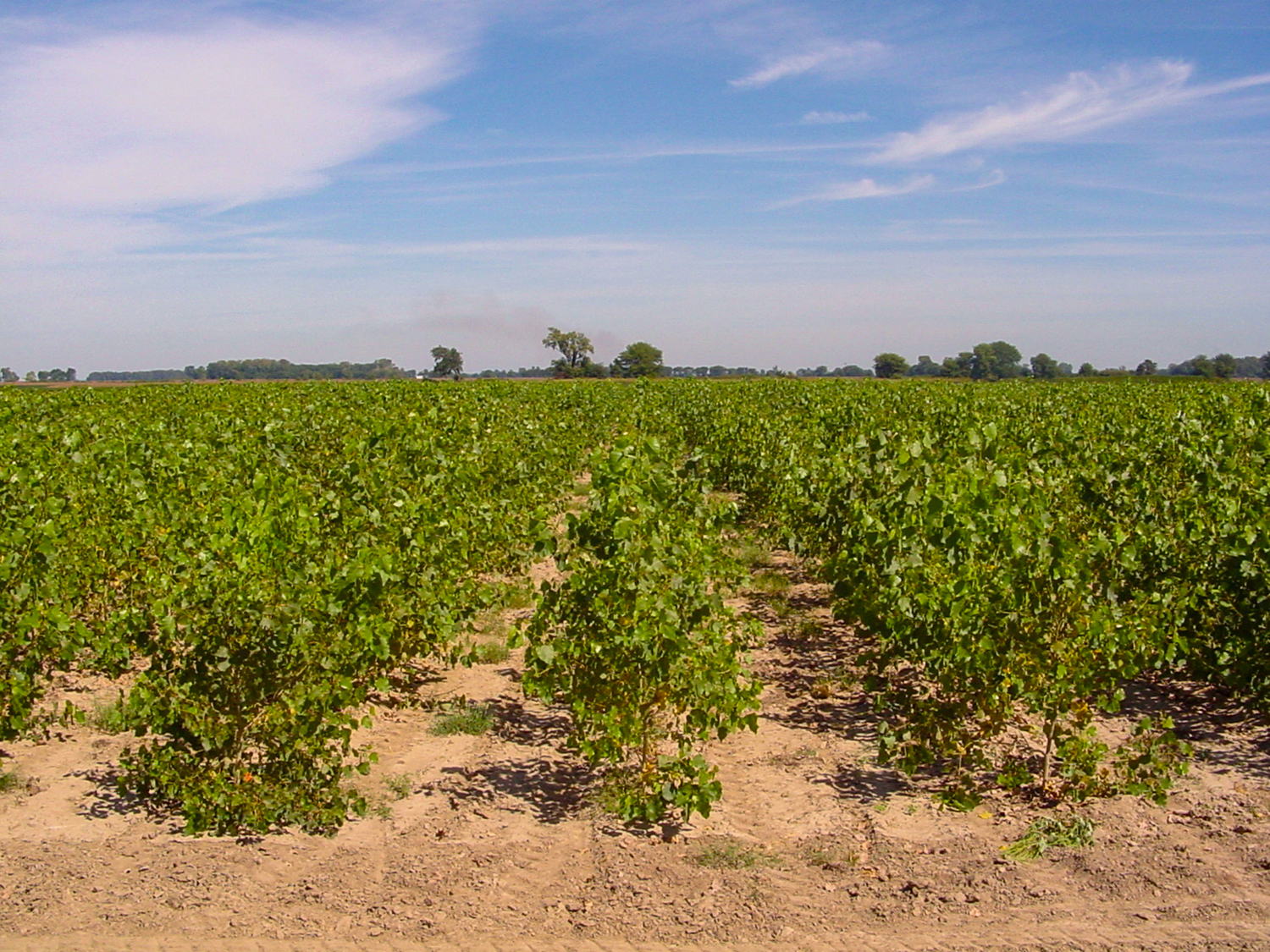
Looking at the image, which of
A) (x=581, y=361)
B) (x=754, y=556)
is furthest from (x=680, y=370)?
(x=754, y=556)

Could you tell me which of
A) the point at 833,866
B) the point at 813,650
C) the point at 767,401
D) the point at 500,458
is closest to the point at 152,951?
the point at 833,866

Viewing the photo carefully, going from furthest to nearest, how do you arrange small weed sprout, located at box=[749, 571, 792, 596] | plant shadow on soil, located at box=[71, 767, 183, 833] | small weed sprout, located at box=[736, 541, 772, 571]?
small weed sprout, located at box=[736, 541, 772, 571] → small weed sprout, located at box=[749, 571, 792, 596] → plant shadow on soil, located at box=[71, 767, 183, 833]

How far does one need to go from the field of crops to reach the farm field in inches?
1.1

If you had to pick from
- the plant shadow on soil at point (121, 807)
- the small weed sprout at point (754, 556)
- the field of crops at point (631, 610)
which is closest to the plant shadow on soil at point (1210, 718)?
the field of crops at point (631, 610)

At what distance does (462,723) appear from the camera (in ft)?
21.2

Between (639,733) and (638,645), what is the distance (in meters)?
0.45

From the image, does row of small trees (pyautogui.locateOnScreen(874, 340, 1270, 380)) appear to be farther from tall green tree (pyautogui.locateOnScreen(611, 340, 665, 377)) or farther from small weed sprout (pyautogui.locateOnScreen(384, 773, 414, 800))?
small weed sprout (pyautogui.locateOnScreen(384, 773, 414, 800))

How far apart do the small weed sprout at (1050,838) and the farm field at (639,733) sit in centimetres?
3

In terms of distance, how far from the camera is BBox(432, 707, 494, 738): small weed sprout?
252 inches

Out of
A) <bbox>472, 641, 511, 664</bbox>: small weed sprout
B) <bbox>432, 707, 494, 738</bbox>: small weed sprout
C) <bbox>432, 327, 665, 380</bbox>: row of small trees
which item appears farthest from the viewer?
<bbox>432, 327, 665, 380</bbox>: row of small trees

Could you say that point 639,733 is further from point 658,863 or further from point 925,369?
point 925,369

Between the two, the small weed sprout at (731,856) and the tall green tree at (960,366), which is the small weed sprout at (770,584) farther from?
the tall green tree at (960,366)

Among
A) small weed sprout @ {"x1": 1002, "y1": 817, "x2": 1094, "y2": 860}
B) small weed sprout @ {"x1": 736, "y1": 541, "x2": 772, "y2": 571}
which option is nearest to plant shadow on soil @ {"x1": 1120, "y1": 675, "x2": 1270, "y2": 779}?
small weed sprout @ {"x1": 1002, "y1": 817, "x2": 1094, "y2": 860}

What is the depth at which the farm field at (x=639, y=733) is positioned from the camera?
4367mm
